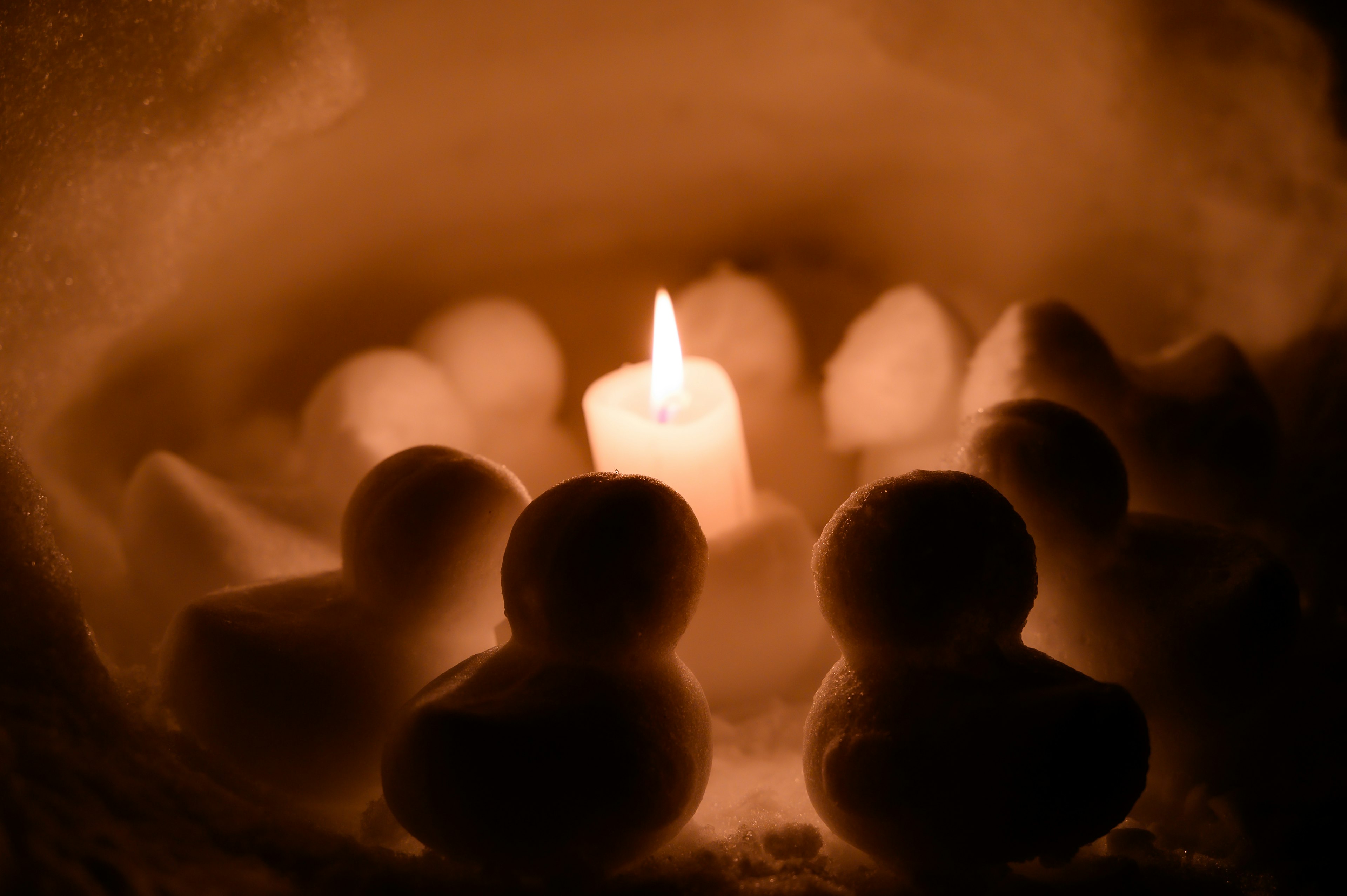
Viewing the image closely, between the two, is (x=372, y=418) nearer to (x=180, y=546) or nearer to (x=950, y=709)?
(x=180, y=546)

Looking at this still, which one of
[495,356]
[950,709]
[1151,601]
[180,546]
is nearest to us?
[950,709]

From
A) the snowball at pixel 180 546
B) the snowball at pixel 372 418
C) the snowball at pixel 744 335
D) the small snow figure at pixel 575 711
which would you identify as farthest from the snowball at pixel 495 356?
the small snow figure at pixel 575 711

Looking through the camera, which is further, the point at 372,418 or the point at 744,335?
the point at 744,335

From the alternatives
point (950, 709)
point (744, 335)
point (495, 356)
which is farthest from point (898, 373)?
point (950, 709)

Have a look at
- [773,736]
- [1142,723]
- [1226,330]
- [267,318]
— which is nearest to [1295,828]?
[1142,723]

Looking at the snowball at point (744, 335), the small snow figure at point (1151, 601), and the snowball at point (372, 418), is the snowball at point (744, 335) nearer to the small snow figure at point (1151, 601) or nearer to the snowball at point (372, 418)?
the snowball at point (372, 418)

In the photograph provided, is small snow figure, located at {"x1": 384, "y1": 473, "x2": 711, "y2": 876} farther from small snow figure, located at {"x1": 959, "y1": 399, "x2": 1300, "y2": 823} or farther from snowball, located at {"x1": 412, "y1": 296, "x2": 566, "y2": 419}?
snowball, located at {"x1": 412, "y1": 296, "x2": 566, "y2": 419}

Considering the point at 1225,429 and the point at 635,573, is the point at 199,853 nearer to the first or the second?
the point at 635,573

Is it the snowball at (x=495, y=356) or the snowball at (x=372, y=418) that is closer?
the snowball at (x=372, y=418)
